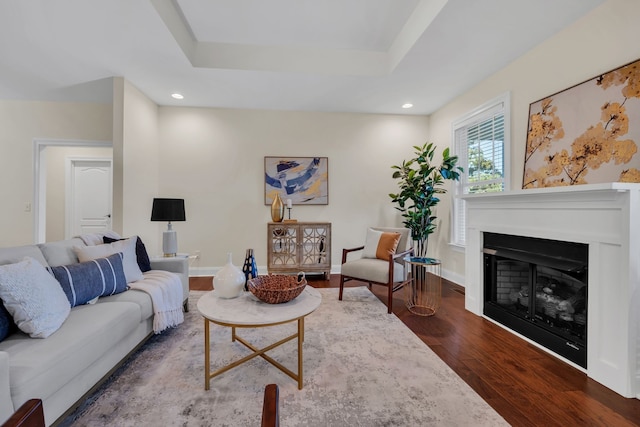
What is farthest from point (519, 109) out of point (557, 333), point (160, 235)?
point (160, 235)

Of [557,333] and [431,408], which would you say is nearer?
[431,408]

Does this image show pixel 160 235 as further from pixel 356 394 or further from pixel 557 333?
pixel 557 333

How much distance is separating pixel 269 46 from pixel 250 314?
298 cm

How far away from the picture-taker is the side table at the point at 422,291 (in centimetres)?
289

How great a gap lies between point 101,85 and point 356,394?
14.7 ft

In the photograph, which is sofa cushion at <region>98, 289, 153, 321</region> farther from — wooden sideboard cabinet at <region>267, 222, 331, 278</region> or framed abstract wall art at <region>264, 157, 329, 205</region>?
framed abstract wall art at <region>264, 157, 329, 205</region>

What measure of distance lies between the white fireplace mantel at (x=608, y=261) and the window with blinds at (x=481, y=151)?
47.8 inches

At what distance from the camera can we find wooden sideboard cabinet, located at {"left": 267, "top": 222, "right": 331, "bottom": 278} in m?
4.07

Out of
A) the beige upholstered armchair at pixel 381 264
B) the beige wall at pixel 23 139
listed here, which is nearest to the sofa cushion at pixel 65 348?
the beige upholstered armchair at pixel 381 264

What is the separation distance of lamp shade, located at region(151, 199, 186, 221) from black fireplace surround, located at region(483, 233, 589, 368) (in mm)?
3298

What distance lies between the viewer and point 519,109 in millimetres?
2961

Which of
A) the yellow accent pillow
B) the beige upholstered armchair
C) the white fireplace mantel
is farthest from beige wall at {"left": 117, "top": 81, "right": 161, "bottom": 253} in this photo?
the white fireplace mantel

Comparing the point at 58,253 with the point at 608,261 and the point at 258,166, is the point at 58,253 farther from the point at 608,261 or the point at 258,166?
the point at 608,261

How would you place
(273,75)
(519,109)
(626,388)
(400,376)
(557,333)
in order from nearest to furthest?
(626,388) < (400,376) < (557,333) < (519,109) < (273,75)
